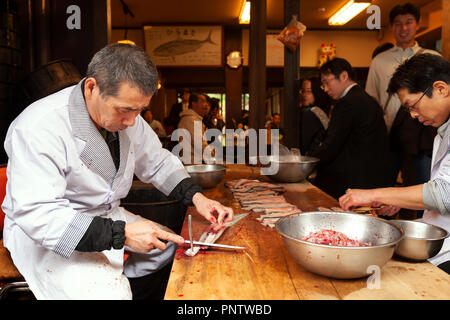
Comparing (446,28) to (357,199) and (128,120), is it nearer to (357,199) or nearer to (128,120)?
(357,199)

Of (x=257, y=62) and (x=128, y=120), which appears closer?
(x=128, y=120)

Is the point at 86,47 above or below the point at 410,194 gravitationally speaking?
above

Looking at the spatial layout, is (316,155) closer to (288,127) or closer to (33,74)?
(288,127)

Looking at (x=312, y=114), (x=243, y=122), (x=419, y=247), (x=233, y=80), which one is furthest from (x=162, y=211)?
(x=233, y=80)

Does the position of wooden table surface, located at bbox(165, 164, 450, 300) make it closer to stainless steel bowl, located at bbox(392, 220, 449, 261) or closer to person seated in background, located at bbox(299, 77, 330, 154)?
stainless steel bowl, located at bbox(392, 220, 449, 261)

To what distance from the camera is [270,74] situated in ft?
34.7

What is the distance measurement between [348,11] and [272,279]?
751 centimetres

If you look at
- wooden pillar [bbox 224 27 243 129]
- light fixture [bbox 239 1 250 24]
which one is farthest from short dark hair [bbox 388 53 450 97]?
wooden pillar [bbox 224 27 243 129]

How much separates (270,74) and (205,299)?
389 inches

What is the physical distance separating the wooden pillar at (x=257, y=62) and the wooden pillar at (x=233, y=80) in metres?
3.87

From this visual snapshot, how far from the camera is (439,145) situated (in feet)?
7.16

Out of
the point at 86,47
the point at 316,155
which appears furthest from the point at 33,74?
the point at 316,155

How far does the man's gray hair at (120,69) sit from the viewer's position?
162cm
